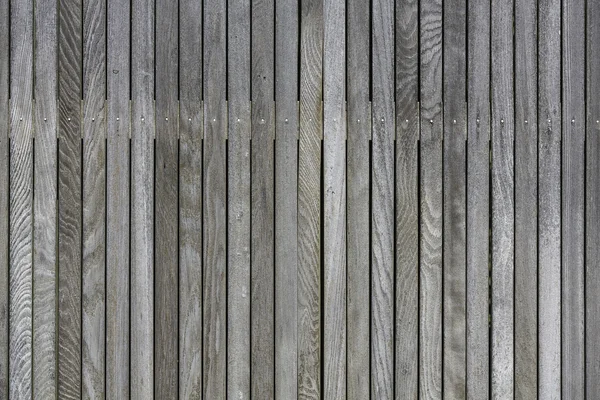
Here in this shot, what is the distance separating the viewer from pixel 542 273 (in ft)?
9.11

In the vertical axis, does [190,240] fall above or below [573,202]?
below

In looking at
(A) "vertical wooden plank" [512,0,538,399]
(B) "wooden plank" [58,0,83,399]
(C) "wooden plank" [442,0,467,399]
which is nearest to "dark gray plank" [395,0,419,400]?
(C) "wooden plank" [442,0,467,399]

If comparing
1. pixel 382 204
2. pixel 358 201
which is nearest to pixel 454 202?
pixel 382 204

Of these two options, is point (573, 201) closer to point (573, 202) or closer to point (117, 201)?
point (573, 202)

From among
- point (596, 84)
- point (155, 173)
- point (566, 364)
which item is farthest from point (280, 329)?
point (596, 84)

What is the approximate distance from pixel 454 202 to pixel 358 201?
1.44ft

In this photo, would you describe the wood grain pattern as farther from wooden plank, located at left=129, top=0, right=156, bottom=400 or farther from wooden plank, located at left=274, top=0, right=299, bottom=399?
wooden plank, located at left=129, top=0, right=156, bottom=400

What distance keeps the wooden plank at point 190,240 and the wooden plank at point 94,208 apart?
1.16 ft

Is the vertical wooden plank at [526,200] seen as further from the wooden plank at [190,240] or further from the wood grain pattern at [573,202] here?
the wooden plank at [190,240]

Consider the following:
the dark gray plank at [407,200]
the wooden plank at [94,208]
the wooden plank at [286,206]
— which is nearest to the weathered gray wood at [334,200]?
the wooden plank at [286,206]

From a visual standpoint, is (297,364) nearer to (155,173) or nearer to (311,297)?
(311,297)

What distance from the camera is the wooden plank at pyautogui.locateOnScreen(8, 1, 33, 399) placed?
2.74 meters

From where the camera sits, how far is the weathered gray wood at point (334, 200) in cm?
274

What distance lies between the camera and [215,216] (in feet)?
9.02
